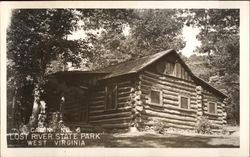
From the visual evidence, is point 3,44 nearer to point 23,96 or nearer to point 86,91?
point 23,96

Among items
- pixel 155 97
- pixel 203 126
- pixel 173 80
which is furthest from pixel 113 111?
pixel 203 126

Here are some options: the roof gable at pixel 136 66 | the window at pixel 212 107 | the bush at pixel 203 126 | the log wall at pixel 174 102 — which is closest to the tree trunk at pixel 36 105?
the roof gable at pixel 136 66

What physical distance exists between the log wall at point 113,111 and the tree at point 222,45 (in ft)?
2.69

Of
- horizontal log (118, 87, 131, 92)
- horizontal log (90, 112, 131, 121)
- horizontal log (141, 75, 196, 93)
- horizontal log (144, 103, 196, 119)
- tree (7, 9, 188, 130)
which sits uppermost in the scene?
tree (7, 9, 188, 130)

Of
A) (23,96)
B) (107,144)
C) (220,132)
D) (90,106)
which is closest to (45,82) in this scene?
(23,96)

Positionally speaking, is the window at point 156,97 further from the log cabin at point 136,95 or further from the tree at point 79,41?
the tree at point 79,41

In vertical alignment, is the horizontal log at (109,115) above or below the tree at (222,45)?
below

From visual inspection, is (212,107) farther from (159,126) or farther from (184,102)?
(159,126)

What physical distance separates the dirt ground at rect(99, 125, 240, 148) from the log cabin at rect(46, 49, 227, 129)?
0.11 meters

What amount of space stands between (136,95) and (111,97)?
255mm

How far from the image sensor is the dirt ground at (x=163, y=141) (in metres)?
3.91

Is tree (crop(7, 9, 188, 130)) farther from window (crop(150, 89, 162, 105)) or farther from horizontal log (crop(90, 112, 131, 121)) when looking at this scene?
horizontal log (crop(90, 112, 131, 121))

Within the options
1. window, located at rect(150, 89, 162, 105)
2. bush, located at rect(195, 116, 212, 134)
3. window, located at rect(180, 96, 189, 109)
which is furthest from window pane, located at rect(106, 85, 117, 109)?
bush, located at rect(195, 116, 212, 134)

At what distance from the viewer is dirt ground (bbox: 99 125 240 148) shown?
3.91m
